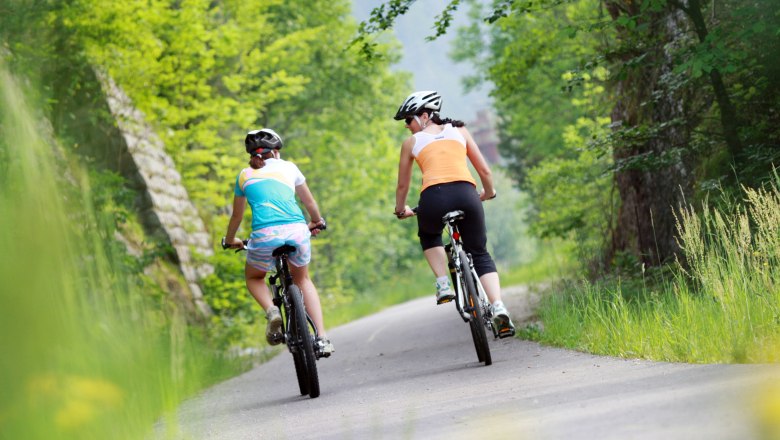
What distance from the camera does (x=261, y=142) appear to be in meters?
8.40

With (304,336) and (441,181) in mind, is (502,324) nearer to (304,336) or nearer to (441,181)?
(441,181)

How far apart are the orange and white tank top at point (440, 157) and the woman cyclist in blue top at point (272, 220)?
891mm

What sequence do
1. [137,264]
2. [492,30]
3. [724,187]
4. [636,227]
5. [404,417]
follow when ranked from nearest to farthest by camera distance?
1. [404,417]
2. [724,187]
3. [636,227]
4. [137,264]
5. [492,30]

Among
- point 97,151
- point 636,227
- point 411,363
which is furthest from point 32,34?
point 636,227

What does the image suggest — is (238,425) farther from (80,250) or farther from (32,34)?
(32,34)

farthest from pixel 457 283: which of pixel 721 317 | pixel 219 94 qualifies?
pixel 219 94

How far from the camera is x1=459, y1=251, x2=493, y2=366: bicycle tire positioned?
312 inches

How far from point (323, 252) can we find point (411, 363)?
31.2m

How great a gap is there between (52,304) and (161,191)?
16.6m

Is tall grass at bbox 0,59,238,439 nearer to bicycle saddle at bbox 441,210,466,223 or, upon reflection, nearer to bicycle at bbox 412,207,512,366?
bicycle at bbox 412,207,512,366

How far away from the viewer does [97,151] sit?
60.7 feet

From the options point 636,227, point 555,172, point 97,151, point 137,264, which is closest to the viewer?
point 636,227

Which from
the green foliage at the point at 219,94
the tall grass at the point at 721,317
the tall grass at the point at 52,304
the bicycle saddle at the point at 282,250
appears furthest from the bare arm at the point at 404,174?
the tall grass at the point at 52,304

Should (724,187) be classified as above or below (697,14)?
below
